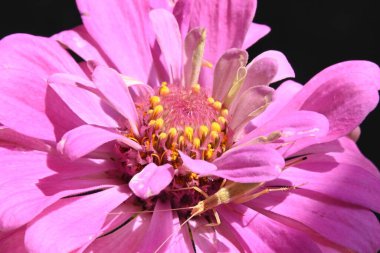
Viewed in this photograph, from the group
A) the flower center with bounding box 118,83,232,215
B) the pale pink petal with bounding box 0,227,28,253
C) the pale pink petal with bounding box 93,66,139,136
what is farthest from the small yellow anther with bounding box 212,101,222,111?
the pale pink petal with bounding box 0,227,28,253

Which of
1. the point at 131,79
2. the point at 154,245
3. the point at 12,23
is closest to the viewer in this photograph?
the point at 154,245

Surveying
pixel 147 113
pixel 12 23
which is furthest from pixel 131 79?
pixel 12 23

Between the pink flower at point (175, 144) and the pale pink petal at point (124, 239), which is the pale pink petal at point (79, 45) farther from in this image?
the pale pink petal at point (124, 239)

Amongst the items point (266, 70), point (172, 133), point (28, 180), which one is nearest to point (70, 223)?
point (28, 180)

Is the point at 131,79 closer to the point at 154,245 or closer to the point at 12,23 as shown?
the point at 154,245

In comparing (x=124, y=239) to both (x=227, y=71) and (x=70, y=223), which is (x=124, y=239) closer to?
(x=70, y=223)

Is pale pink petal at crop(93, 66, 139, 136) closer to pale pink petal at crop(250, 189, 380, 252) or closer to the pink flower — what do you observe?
the pink flower
